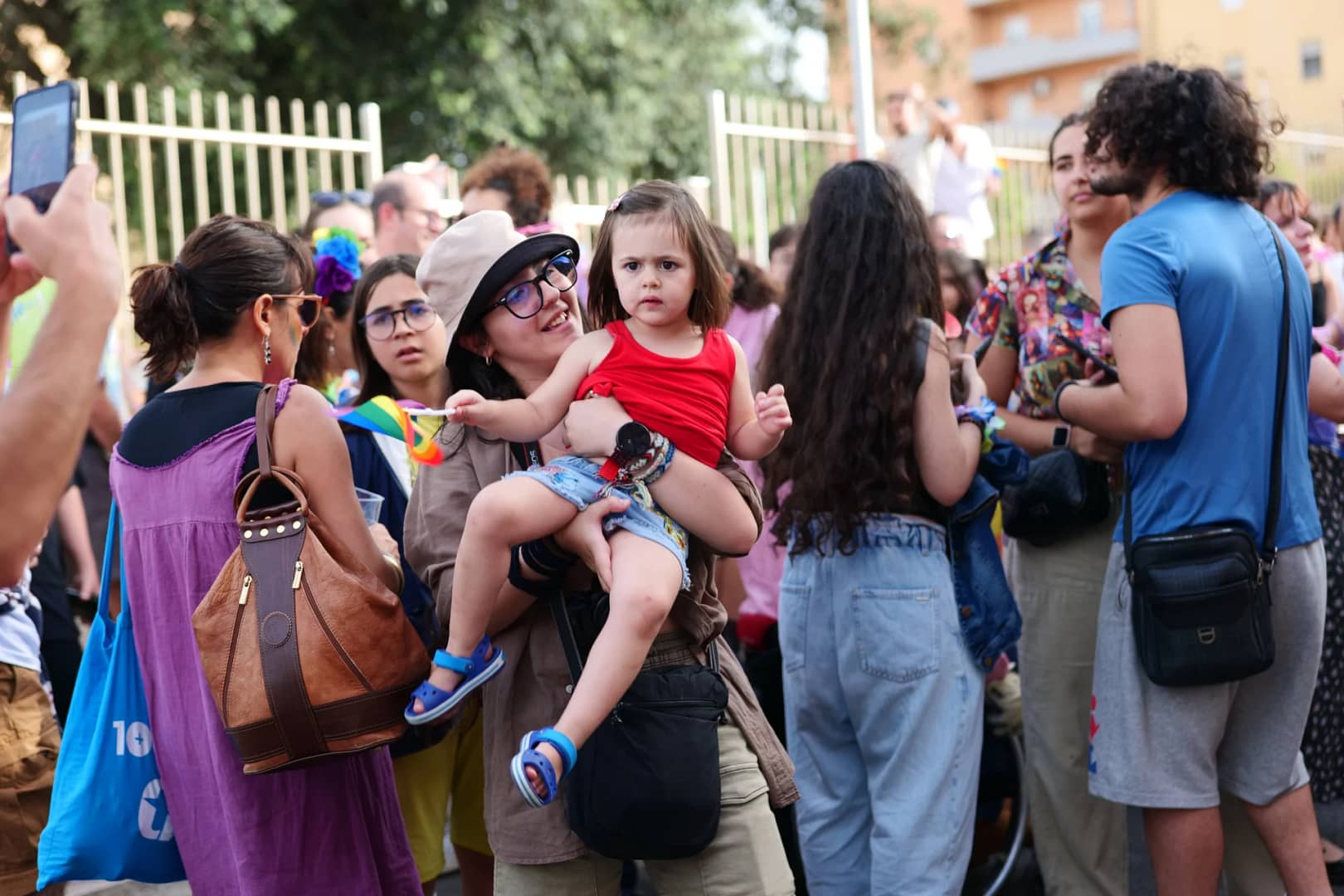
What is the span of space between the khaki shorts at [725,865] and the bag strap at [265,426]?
910 millimetres

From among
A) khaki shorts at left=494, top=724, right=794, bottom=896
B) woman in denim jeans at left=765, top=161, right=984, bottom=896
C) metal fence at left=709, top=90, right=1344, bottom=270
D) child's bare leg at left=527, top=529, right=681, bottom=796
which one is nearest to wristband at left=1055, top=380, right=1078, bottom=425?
woman in denim jeans at left=765, top=161, right=984, bottom=896

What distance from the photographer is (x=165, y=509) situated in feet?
9.04

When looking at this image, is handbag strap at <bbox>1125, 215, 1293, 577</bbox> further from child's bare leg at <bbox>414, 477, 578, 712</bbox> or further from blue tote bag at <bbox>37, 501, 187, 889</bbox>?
blue tote bag at <bbox>37, 501, 187, 889</bbox>

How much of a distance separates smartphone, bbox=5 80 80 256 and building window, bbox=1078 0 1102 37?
53571 millimetres

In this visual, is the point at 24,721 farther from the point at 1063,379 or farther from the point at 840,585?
the point at 1063,379

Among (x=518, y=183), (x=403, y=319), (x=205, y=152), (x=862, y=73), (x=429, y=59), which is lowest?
(x=403, y=319)

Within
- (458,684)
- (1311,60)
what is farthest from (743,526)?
(1311,60)

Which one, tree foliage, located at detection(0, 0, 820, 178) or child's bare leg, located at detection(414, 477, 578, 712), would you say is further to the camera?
tree foliage, located at detection(0, 0, 820, 178)

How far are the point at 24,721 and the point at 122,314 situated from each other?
4.69m

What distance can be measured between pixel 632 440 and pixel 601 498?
0.41 ft

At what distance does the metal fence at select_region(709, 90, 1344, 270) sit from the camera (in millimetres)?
10047

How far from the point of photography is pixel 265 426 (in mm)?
2670

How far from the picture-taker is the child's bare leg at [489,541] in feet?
8.28

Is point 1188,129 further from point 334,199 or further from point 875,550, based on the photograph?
point 334,199
